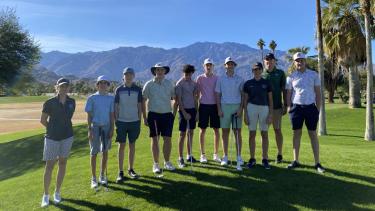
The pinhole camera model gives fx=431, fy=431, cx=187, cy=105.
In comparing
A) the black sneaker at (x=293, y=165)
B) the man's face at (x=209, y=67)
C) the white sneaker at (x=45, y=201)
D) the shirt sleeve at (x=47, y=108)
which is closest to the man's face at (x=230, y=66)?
the man's face at (x=209, y=67)

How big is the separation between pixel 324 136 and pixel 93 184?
17.4 metres

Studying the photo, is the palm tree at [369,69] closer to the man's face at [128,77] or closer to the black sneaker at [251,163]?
the black sneaker at [251,163]

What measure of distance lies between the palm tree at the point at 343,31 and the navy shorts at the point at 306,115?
1777 cm

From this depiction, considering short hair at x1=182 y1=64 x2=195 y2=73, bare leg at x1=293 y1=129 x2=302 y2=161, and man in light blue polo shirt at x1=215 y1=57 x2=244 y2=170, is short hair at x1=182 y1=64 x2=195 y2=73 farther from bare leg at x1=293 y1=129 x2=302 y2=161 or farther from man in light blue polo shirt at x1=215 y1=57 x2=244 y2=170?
bare leg at x1=293 y1=129 x2=302 y2=161

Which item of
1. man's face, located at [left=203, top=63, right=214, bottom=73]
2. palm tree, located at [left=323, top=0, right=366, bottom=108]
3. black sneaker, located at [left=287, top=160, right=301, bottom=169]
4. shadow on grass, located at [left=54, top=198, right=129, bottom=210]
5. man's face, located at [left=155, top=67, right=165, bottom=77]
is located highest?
palm tree, located at [left=323, top=0, right=366, bottom=108]

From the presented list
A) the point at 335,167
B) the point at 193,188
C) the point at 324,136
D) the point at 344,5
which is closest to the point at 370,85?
the point at 324,136

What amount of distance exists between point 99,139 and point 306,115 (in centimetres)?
438

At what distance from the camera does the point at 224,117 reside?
9.52 metres

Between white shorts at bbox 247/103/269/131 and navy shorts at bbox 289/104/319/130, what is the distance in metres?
0.61

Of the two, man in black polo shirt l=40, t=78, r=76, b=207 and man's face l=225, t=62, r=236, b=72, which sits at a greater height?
man's face l=225, t=62, r=236, b=72

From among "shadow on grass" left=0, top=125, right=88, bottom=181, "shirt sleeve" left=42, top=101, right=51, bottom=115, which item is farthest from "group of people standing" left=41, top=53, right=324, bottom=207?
"shadow on grass" left=0, top=125, right=88, bottom=181

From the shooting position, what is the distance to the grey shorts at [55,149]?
7.99m

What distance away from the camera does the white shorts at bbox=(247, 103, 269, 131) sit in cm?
934

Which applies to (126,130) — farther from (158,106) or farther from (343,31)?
(343,31)
